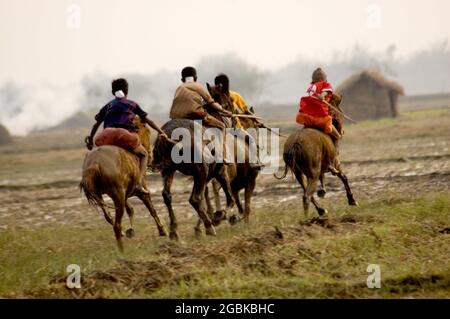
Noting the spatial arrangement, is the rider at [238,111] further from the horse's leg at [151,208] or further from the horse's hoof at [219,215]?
the horse's leg at [151,208]

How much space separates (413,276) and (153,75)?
106368 millimetres

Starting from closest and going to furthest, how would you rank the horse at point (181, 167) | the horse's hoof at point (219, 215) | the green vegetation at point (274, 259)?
1. the green vegetation at point (274, 259)
2. the horse at point (181, 167)
3. the horse's hoof at point (219, 215)

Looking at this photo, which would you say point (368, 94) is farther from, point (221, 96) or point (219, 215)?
point (219, 215)

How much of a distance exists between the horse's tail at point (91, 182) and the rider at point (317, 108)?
397 centimetres

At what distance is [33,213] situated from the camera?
19031mm

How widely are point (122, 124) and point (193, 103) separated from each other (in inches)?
50.7

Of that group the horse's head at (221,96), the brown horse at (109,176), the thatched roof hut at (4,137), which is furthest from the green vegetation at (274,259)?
the thatched roof hut at (4,137)

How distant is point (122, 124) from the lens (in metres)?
12.4

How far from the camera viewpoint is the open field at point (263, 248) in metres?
9.26

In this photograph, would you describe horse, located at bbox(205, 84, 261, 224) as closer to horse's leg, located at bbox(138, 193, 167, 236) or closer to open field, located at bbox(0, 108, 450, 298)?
open field, located at bbox(0, 108, 450, 298)

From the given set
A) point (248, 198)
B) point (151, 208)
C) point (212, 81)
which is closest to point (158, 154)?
point (151, 208)

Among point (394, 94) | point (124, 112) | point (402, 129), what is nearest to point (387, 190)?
point (124, 112)

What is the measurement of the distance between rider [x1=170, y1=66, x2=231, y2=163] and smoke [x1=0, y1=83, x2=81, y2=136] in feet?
178
